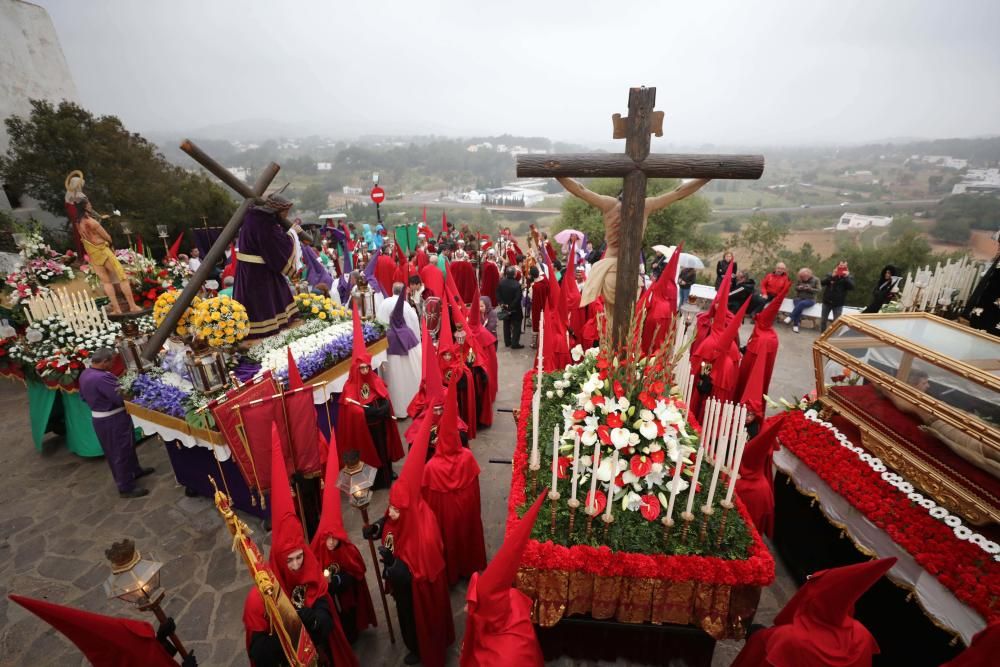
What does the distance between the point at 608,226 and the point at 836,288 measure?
988cm

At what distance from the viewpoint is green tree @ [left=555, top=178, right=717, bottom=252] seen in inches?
947

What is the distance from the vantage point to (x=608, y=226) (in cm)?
454

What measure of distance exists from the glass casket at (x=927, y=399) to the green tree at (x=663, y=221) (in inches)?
745

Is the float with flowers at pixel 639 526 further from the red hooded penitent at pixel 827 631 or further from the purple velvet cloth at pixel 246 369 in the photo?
the purple velvet cloth at pixel 246 369

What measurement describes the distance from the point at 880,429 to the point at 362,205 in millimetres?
47307

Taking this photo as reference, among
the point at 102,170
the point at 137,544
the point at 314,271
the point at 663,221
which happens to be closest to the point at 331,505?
the point at 137,544

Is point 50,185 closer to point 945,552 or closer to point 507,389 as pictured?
point 507,389

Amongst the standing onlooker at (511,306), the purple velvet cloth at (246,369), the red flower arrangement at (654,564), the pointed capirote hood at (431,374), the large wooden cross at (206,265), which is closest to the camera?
the red flower arrangement at (654,564)

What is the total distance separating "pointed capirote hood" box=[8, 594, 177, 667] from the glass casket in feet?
19.5

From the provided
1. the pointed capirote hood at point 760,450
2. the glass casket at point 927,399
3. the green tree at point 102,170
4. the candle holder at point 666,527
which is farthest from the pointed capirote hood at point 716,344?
the green tree at point 102,170

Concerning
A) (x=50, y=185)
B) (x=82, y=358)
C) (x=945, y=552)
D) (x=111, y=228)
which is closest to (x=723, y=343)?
(x=945, y=552)

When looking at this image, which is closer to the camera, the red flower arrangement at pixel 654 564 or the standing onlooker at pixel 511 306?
the red flower arrangement at pixel 654 564

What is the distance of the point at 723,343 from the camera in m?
5.70

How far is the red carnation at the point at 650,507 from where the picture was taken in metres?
3.01
